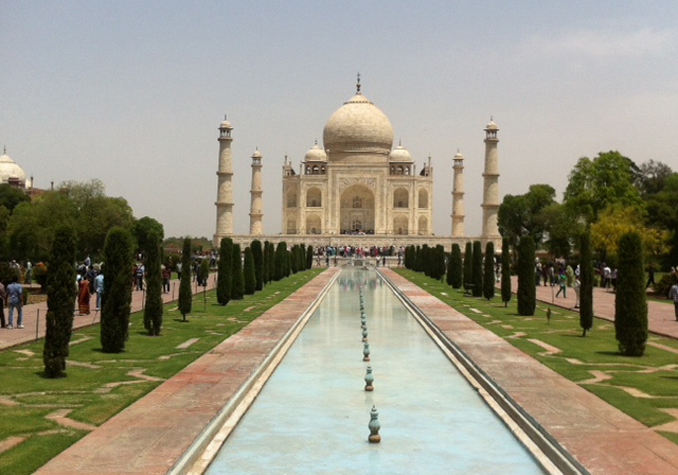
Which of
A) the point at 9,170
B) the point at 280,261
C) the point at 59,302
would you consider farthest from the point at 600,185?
the point at 9,170

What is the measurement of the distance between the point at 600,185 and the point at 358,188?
23.8 m

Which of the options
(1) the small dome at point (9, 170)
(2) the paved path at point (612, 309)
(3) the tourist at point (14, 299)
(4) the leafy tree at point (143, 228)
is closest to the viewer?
(3) the tourist at point (14, 299)

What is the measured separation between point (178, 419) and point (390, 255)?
140ft

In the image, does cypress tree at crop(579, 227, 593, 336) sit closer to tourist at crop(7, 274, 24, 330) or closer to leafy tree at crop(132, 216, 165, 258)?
tourist at crop(7, 274, 24, 330)

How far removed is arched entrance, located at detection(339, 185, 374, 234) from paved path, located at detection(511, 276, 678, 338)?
33.5m

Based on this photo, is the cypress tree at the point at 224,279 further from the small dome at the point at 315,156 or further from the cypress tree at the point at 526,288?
the small dome at the point at 315,156

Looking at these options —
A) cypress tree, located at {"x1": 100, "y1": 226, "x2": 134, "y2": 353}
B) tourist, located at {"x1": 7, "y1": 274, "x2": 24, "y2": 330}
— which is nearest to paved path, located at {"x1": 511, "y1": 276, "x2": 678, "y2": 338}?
cypress tree, located at {"x1": 100, "y1": 226, "x2": 134, "y2": 353}

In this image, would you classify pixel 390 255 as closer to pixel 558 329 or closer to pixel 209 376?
→ pixel 558 329

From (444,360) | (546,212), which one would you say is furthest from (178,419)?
(546,212)

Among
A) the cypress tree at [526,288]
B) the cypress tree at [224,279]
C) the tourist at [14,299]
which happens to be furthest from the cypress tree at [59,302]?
the cypress tree at [526,288]

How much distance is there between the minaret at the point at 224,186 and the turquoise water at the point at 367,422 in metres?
37.6

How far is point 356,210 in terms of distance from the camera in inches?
2308

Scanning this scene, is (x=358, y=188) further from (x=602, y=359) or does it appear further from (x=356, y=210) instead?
(x=602, y=359)

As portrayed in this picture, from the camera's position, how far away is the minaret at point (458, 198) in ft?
180
